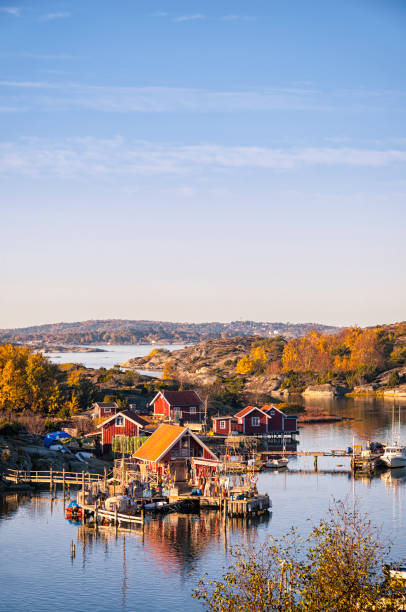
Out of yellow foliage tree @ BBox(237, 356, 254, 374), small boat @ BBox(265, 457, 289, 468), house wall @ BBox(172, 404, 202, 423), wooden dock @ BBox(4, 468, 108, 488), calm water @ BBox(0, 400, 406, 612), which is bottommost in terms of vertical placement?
calm water @ BBox(0, 400, 406, 612)

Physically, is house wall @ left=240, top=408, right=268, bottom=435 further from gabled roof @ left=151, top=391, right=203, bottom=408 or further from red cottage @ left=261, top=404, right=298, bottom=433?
gabled roof @ left=151, top=391, right=203, bottom=408

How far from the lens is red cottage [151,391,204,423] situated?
92500mm

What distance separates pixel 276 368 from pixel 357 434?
10144cm

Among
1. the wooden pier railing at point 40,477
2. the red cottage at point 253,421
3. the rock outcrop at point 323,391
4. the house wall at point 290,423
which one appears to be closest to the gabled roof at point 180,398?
the red cottage at point 253,421

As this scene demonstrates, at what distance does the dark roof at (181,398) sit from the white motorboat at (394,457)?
86.5 ft

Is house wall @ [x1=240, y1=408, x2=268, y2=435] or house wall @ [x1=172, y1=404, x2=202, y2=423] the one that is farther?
house wall @ [x1=240, y1=408, x2=268, y2=435]

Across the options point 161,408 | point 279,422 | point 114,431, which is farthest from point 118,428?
point 279,422

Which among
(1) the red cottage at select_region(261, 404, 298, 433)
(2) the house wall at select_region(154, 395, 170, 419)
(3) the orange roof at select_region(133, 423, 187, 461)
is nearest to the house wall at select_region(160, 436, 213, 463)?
(3) the orange roof at select_region(133, 423, 187, 461)

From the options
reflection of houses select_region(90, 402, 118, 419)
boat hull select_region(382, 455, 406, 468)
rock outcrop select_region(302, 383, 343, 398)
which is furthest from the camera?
rock outcrop select_region(302, 383, 343, 398)

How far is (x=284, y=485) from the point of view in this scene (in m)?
66.0

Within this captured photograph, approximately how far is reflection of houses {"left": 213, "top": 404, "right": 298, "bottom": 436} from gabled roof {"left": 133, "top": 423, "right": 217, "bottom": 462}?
1206 inches

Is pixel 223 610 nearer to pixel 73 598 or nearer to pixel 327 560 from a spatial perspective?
pixel 327 560

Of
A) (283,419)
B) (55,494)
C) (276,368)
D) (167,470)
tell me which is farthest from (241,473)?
(276,368)

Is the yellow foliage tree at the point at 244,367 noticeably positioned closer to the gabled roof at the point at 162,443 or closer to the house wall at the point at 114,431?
the house wall at the point at 114,431
